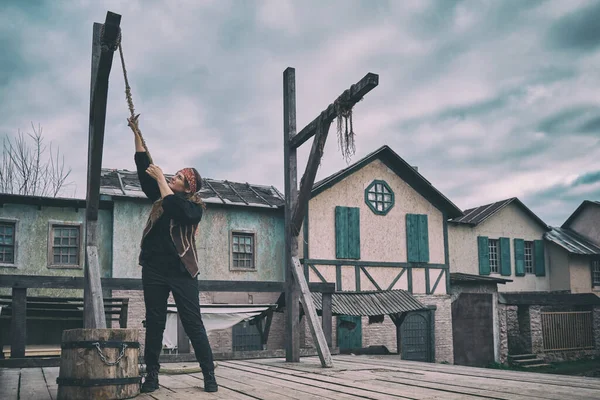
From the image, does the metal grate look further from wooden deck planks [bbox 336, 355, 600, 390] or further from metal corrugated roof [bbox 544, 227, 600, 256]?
metal corrugated roof [bbox 544, 227, 600, 256]

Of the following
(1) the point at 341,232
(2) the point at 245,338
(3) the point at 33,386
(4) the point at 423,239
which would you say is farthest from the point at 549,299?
(3) the point at 33,386

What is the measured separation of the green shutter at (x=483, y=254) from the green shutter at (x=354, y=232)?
21.5 feet

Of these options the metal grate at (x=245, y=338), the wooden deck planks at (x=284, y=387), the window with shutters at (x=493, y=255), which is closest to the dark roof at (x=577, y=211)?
the window with shutters at (x=493, y=255)

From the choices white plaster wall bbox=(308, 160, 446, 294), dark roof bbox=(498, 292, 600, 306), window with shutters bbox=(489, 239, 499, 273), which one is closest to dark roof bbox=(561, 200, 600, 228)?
dark roof bbox=(498, 292, 600, 306)

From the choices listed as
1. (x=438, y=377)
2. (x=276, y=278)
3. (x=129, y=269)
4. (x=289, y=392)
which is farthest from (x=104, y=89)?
(x=276, y=278)

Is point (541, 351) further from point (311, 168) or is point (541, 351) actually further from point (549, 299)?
point (311, 168)

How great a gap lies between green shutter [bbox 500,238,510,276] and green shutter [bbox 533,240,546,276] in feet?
5.69

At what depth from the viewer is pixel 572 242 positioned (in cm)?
2602

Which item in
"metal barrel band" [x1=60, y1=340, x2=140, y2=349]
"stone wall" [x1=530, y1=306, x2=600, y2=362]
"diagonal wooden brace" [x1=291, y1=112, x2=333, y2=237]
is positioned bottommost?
"stone wall" [x1=530, y1=306, x2=600, y2=362]

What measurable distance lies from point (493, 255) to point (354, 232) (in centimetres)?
787

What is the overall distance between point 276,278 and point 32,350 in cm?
778

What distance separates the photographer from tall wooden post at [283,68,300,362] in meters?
7.02

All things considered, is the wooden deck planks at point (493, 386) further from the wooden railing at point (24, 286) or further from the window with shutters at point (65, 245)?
the window with shutters at point (65, 245)

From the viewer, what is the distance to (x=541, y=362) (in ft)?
70.5
